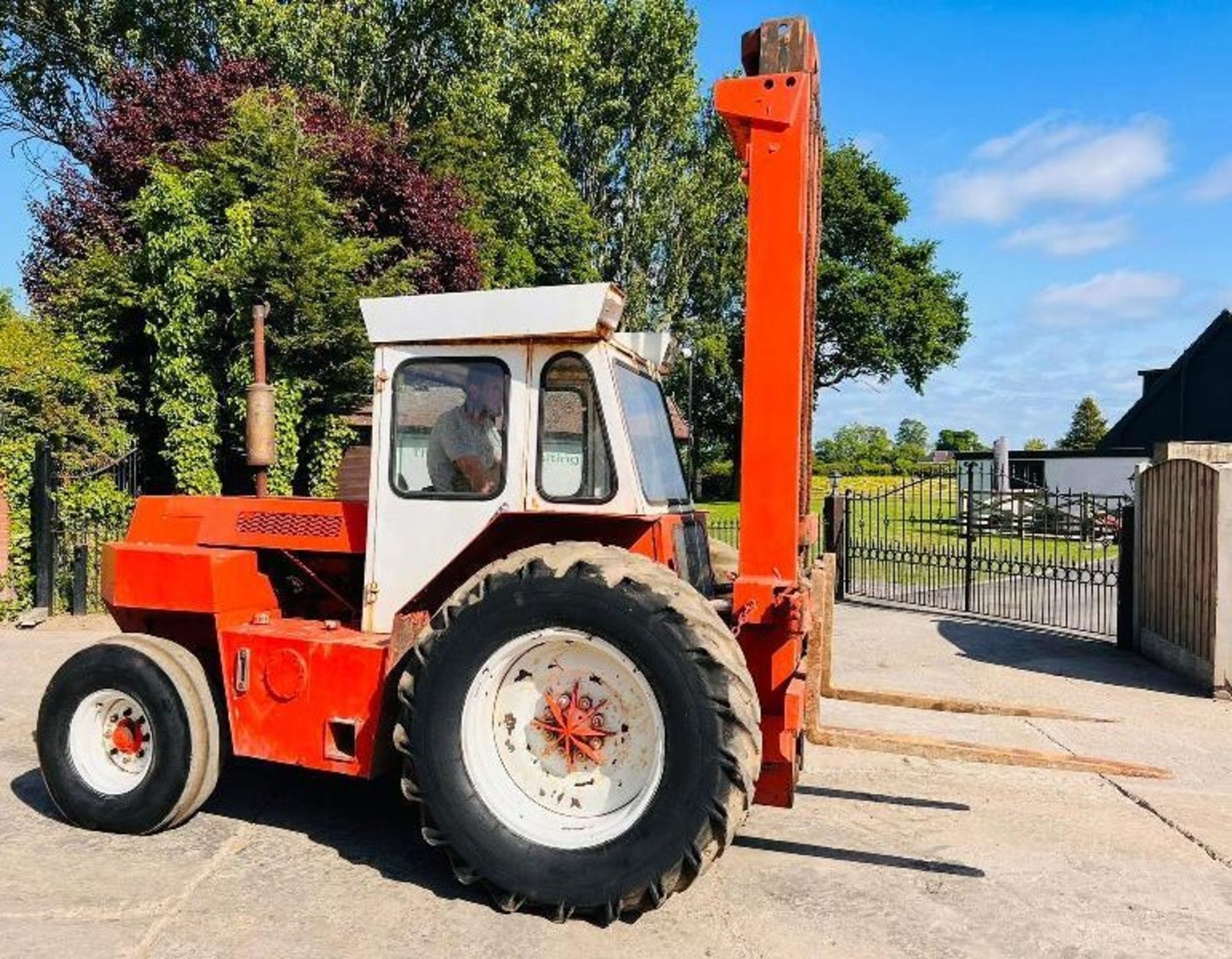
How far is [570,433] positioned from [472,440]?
0.47 meters

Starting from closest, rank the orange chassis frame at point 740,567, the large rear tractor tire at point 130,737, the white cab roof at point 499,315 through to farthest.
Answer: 1. the orange chassis frame at point 740,567
2. the white cab roof at point 499,315
3. the large rear tractor tire at point 130,737

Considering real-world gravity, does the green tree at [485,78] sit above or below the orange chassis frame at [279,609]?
above

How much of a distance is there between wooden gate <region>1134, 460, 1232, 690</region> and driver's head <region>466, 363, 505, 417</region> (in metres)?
6.80

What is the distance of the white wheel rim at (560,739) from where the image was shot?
3750mm

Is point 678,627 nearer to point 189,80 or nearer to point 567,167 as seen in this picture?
point 189,80

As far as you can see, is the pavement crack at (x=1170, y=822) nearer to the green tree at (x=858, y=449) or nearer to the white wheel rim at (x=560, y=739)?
the white wheel rim at (x=560, y=739)

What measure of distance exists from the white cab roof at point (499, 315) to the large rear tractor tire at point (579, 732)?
952 millimetres

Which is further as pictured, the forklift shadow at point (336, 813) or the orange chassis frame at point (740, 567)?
the forklift shadow at point (336, 813)

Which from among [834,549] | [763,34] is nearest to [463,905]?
[763,34]

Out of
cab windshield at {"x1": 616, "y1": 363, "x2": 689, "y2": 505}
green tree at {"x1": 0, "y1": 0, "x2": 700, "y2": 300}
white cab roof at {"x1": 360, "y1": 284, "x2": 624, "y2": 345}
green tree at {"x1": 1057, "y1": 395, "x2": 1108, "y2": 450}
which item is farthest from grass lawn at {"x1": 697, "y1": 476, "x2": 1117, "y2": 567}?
green tree at {"x1": 1057, "y1": 395, "x2": 1108, "y2": 450}

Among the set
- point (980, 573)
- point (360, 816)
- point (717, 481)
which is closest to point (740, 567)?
point (360, 816)

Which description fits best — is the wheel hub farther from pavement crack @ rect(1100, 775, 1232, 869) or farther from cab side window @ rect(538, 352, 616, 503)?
pavement crack @ rect(1100, 775, 1232, 869)

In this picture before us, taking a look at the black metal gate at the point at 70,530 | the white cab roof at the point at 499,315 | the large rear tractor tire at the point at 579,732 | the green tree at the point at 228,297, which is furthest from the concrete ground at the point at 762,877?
the green tree at the point at 228,297

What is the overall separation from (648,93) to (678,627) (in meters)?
26.0
